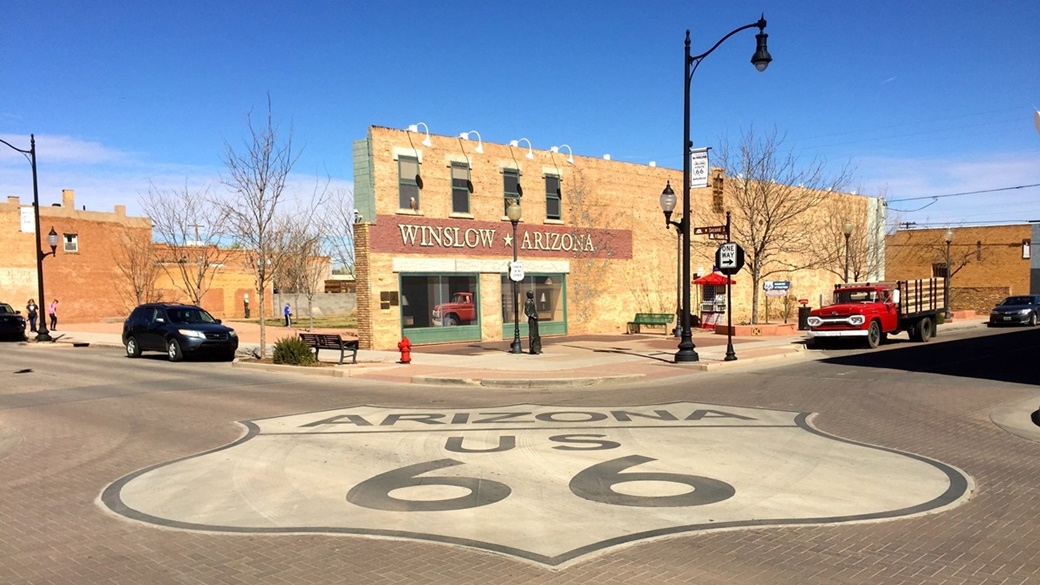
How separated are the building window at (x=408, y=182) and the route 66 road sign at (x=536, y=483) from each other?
1475cm

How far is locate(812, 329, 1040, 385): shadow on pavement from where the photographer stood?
52.7 ft

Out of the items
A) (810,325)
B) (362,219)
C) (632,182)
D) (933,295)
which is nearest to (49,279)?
(362,219)

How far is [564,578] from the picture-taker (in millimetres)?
4797

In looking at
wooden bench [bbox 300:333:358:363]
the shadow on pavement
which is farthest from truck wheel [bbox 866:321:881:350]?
wooden bench [bbox 300:333:358:363]

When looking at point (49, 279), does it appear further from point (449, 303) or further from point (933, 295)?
point (933, 295)

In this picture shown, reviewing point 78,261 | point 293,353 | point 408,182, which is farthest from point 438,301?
point 78,261

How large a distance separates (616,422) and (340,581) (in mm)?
6322

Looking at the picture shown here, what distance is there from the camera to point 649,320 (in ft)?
102

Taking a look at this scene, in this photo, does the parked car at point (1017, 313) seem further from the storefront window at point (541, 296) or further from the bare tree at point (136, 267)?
the bare tree at point (136, 267)

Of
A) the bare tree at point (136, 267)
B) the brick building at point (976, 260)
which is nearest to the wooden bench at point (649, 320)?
the brick building at point (976, 260)

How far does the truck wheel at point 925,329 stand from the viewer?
2546 centimetres

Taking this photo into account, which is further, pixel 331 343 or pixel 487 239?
pixel 487 239

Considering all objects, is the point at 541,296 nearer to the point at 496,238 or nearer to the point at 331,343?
the point at 496,238

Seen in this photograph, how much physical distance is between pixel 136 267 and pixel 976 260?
5992 centimetres
